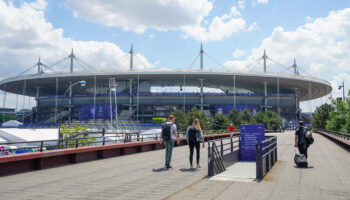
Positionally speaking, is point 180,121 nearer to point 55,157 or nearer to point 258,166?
point 55,157

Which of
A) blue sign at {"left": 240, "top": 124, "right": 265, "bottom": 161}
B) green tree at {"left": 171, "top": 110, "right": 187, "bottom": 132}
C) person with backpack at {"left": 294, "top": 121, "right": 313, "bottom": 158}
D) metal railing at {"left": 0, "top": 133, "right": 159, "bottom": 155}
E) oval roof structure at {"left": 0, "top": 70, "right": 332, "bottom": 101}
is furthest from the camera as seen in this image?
oval roof structure at {"left": 0, "top": 70, "right": 332, "bottom": 101}

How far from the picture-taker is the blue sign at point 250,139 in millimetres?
13375

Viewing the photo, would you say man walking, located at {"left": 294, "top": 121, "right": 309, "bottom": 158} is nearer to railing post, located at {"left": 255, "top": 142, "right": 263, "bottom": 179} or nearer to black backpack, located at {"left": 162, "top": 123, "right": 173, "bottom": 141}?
railing post, located at {"left": 255, "top": 142, "right": 263, "bottom": 179}

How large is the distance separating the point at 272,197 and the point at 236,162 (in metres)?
6.55

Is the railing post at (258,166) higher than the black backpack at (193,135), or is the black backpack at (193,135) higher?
the black backpack at (193,135)

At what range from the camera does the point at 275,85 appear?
9681 cm

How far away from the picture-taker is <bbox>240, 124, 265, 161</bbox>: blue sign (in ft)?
43.9

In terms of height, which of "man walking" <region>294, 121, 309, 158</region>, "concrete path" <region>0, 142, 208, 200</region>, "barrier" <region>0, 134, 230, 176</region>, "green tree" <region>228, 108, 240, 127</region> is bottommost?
"concrete path" <region>0, 142, 208, 200</region>

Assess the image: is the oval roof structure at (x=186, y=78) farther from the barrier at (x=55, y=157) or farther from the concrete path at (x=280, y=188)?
the concrete path at (x=280, y=188)

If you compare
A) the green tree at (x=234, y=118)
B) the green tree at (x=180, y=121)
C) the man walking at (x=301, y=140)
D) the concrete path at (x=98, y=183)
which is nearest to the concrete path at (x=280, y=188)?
the concrete path at (x=98, y=183)

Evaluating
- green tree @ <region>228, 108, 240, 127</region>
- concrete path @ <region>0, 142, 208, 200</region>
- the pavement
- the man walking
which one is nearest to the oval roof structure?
green tree @ <region>228, 108, 240, 127</region>

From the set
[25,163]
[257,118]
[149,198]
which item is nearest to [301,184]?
[149,198]

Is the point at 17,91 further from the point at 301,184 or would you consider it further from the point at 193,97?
the point at 301,184

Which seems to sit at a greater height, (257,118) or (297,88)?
(297,88)
